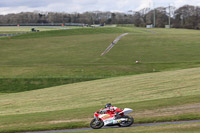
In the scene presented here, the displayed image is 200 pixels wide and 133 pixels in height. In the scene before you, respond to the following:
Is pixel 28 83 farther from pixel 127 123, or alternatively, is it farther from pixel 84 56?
pixel 127 123

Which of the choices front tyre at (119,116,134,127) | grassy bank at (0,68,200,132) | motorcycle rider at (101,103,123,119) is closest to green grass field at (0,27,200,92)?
grassy bank at (0,68,200,132)

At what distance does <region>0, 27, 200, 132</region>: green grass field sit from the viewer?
22.1 meters

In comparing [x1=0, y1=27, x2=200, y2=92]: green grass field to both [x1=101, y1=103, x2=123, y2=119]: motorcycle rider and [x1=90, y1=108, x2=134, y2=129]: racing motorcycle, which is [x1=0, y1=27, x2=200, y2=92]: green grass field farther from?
[x1=101, y1=103, x2=123, y2=119]: motorcycle rider

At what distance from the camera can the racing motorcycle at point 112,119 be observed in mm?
18375

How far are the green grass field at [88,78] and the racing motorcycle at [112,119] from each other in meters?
1.15

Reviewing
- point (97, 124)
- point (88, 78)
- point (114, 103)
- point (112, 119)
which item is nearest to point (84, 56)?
point (88, 78)

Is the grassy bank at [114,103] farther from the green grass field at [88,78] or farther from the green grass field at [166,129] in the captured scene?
the green grass field at [166,129]

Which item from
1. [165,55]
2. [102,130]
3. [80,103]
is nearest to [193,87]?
[80,103]

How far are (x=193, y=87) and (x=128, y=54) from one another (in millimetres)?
48815

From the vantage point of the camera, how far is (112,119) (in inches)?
→ 728

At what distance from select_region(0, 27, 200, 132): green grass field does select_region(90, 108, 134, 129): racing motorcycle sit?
115 cm

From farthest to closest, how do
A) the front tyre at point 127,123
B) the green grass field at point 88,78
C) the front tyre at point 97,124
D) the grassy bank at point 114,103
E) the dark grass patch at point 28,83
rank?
the dark grass patch at point 28,83
the green grass field at point 88,78
the grassy bank at point 114,103
the front tyre at point 97,124
the front tyre at point 127,123

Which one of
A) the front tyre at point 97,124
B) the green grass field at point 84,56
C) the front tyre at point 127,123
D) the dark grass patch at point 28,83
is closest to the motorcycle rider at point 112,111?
the front tyre at point 127,123

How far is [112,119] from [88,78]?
109ft
